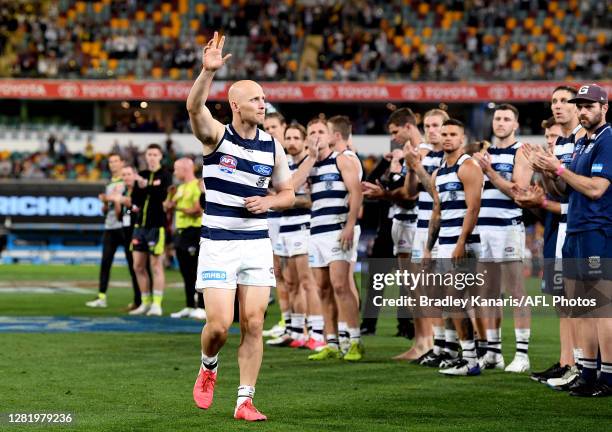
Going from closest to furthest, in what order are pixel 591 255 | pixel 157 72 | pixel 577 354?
pixel 591 255
pixel 577 354
pixel 157 72

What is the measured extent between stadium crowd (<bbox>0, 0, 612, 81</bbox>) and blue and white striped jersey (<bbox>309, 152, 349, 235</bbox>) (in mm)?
27014

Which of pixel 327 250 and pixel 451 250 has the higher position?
pixel 451 250

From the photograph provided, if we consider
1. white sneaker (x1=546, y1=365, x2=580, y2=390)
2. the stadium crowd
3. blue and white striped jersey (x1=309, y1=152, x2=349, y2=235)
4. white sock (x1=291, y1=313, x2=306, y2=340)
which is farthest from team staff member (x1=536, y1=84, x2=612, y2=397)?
the stadium crowd

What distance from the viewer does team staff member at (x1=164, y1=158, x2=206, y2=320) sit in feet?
52.1

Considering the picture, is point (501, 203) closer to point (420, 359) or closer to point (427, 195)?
point (427, 195)

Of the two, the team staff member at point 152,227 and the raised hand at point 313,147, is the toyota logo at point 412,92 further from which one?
the raised hand at point 313,147

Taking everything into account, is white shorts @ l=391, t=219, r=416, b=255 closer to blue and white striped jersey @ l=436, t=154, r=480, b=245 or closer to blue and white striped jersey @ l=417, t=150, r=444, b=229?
blue and white striped jersey @ l=417, t=150, r=444, b=229

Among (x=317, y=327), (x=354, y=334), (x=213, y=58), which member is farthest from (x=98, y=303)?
(x=213, y=58)

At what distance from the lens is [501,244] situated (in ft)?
34.9

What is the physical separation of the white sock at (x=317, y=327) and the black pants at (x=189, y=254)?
376cm

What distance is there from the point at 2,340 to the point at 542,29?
107ft

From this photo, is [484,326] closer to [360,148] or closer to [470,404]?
[470,404]

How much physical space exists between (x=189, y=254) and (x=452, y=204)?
20.8 feet

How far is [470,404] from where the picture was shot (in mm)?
8438
